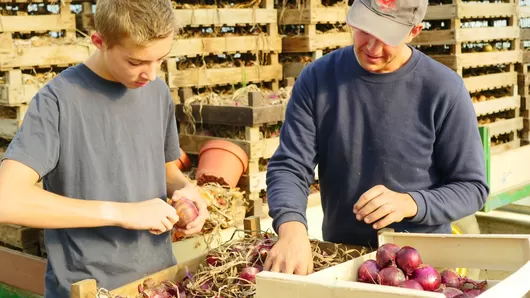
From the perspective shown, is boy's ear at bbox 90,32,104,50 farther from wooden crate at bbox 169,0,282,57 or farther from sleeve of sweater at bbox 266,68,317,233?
wooden crate at bbox 169,0,282,57

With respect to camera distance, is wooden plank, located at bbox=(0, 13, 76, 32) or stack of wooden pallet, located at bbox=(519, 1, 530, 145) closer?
wooden plank, located at bbox=(0, 13, 76, 32)

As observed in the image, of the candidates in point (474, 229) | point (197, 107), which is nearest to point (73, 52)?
point (197, 107)

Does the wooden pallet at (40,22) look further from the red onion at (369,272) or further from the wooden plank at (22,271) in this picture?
the red onion at (369,272)

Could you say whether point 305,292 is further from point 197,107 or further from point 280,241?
point 197,107

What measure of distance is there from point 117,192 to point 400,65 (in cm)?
118

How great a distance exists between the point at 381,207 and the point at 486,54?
669 centimetres

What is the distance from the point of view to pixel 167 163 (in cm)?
316

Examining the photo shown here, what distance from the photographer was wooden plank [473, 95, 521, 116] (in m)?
8.53

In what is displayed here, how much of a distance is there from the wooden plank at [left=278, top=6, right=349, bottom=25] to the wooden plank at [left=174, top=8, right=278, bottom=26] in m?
0.16

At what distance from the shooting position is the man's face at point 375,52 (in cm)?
272

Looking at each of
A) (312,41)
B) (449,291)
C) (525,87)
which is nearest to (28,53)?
(312,41)

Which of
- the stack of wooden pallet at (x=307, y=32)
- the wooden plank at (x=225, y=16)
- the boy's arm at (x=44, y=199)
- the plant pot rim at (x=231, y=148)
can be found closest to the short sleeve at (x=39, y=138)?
the boy's arm at (x=44, y=199)

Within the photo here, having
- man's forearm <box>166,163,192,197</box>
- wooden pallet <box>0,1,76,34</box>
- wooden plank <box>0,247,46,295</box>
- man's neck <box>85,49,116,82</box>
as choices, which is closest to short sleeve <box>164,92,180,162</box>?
man's forearm <box>166,163,192,197</box>

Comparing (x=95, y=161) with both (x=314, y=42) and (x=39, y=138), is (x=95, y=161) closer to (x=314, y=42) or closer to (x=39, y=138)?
(x=39, y=138)
